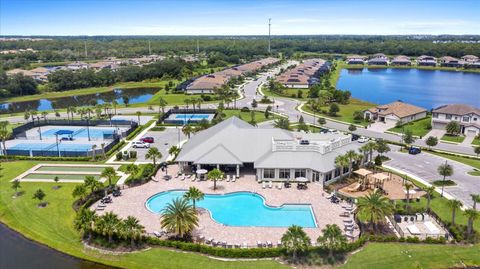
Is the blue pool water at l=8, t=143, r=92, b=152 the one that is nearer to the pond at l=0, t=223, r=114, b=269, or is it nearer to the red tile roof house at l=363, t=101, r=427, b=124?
the pond at l=0, t=223, r=114, b=269

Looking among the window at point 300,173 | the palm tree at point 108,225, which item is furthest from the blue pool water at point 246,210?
the palm tree at point 108,225

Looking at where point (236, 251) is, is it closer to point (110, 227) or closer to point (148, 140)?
point (110, 227)

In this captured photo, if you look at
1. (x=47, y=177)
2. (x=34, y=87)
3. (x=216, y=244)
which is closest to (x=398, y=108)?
(x=216, y=244)

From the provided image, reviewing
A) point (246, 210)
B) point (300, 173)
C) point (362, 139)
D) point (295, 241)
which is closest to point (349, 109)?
point (362, 139)

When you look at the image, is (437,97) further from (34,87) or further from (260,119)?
(34,87)

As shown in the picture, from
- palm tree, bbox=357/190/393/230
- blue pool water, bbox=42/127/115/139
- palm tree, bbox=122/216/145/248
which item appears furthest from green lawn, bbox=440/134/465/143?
blue pool water, bbox=42/127/115/139
